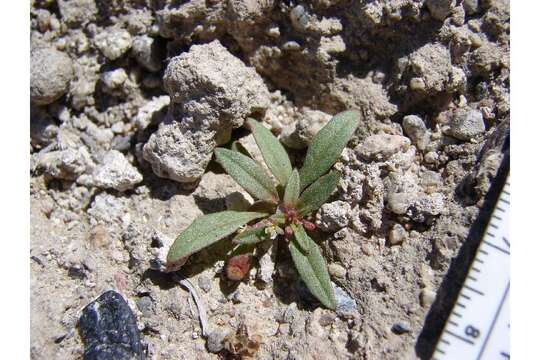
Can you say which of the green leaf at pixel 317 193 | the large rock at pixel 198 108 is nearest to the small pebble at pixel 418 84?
the green leaf at pixel 317 193

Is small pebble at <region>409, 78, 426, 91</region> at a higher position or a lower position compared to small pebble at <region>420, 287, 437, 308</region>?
higher

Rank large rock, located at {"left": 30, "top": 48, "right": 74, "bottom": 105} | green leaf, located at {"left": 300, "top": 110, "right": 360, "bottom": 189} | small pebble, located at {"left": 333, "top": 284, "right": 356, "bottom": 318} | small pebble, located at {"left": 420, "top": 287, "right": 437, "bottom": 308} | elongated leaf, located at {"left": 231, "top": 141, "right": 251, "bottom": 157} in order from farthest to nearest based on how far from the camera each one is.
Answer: large rock, located at {"left": 30, "top": 48, "right": 74, "bottom": 105} → elongated leaf, located at {"left": 231, "top": 141, "right": 251, "bottom": 157} → green leaf, located at {"left": 300, "top": 110, "right": 360, "bottom": 189} → small pebble, located at {"left": 333, "top": 284, "right": 356, "bottom": 318} → small pebble, located at {"left": 420, "top": 287, "right": 437, "bottom": 308}

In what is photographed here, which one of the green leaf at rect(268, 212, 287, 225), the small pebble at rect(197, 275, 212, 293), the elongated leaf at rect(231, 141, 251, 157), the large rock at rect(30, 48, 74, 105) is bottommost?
the small pebble at rect(197, 275, 212, 293)

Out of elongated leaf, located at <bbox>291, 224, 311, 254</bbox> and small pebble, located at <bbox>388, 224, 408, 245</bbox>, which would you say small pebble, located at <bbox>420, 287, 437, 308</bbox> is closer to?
small pebble, located at <bbox>388, 224, 408, 245</bbox>

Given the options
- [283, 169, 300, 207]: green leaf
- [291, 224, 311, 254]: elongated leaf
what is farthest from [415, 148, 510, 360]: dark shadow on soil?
[283, 169, 300, 207]: green leaf

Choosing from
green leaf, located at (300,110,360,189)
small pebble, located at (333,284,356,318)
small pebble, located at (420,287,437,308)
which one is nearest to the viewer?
small pebble, located at (420,287,437,308)

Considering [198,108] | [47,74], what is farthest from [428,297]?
[47,74]

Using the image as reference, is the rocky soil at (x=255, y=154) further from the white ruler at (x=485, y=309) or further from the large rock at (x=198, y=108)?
the white ruler at (x=485, y=309)
